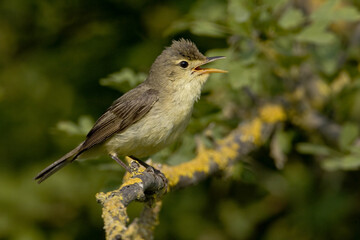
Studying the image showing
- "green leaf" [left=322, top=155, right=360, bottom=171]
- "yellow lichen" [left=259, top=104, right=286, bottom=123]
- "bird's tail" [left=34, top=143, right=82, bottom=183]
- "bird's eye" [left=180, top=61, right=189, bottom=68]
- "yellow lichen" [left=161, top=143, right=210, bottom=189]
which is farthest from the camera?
"yellow lichen" [left=259, top=104, right=286, bottom=123]

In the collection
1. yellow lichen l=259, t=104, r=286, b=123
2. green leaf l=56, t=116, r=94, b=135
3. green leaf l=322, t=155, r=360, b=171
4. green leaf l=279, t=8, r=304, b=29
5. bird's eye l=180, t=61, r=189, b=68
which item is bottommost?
green leaf l=322, t=155, r=360, b=171

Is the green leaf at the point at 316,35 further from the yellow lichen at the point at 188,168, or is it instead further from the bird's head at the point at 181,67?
the yellow lichen at the point at 188,168

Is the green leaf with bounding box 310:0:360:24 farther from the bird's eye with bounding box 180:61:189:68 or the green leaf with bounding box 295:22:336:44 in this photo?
the bird's eye with bounding box 180:61:189:68

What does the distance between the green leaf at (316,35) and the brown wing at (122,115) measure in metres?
1.08

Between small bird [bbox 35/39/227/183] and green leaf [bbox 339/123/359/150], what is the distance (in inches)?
37.8

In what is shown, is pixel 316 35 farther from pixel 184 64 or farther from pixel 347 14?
pixel 184 64

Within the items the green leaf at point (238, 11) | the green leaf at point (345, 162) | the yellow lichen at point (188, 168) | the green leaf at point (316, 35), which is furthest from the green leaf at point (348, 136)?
the green leaf at point (238, 11)

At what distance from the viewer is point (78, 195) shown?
470cm

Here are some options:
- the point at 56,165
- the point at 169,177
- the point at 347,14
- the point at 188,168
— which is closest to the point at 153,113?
the point at 188,168

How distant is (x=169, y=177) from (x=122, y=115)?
785 millimetres

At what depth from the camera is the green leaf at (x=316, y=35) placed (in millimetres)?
3643

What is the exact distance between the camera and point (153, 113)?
147 inches

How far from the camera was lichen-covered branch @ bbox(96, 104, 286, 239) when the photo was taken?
7.40 ft

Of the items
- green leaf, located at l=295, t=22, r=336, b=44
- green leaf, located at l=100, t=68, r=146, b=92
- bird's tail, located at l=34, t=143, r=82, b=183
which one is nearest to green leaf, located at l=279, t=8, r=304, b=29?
green leaf, located at l=295, t=22, r=336, b=44
